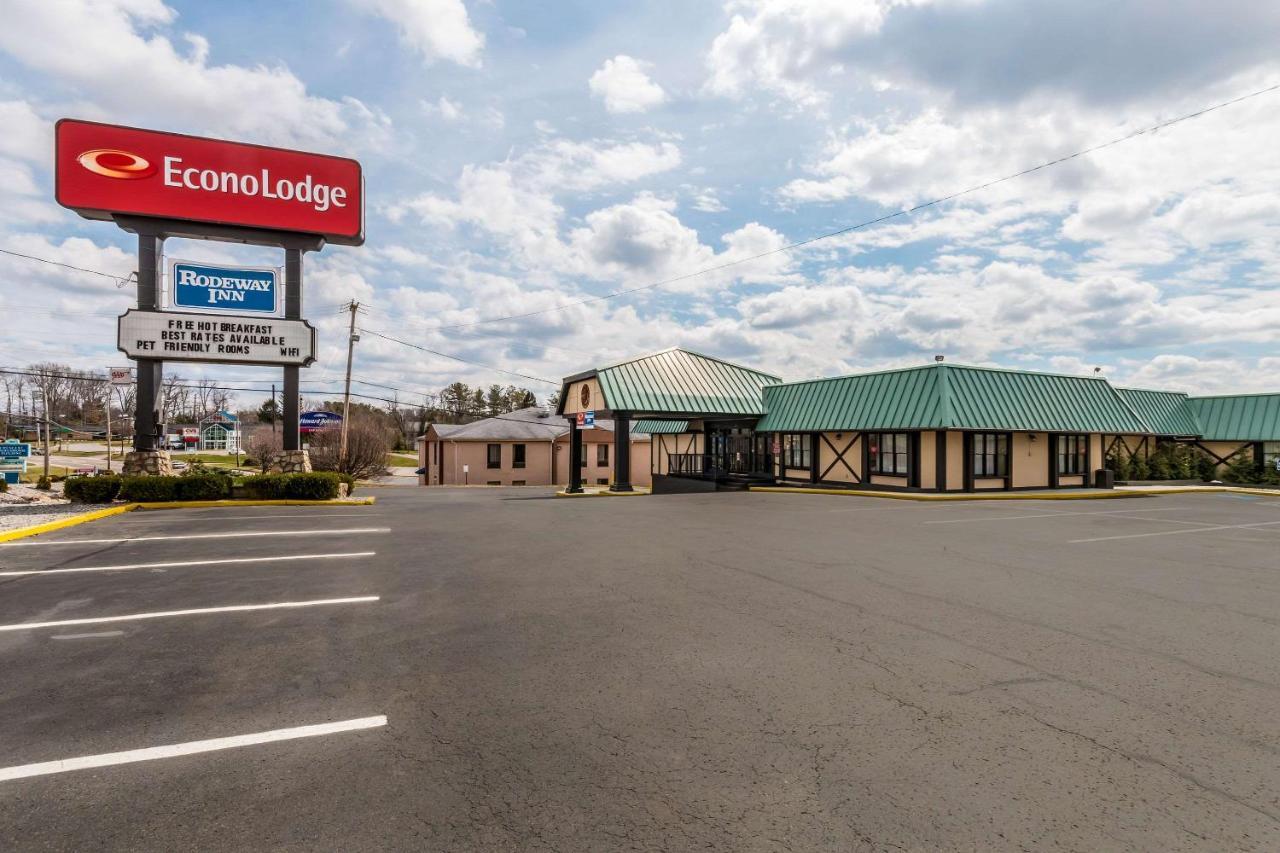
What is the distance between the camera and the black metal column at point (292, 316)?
2016cm

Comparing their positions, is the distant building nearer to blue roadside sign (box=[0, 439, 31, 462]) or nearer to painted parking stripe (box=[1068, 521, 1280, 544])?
blue roadside sign (box=[0, 439, 31, 462])

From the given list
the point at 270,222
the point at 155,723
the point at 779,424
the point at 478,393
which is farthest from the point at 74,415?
the point at 155,723

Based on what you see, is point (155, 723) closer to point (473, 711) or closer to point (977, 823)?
point (473, 711)

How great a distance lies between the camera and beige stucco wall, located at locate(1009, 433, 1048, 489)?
2539cm

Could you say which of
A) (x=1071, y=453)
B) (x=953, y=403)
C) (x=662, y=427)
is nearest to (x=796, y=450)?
(x=953, y=403)

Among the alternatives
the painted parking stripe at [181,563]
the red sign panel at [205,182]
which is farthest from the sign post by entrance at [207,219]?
the painted parking stripe at [181,563]

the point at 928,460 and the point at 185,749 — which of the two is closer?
the point at 185,749

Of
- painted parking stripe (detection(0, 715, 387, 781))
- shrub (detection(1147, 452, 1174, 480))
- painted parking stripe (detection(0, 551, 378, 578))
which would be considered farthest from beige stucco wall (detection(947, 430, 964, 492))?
painted parking stripe (detection(0, 715, 387, 781))

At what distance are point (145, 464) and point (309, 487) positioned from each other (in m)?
4.66

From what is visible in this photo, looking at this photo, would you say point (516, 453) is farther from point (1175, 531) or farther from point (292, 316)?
point (1175, 531)

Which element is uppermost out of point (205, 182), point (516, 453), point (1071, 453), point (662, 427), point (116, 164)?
point (116, 164)

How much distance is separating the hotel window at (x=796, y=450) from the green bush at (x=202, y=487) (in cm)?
2218

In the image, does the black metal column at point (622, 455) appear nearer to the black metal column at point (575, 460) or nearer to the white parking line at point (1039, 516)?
the black metal column at point (575, 460)

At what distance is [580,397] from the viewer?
91.5 ft
